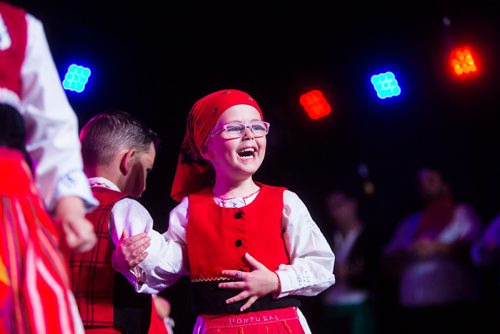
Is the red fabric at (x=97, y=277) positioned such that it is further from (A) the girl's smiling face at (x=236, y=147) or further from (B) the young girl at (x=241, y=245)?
(A) the girl's smiling face at (x=236, y=147)

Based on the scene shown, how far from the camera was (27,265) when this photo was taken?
1.29 metres

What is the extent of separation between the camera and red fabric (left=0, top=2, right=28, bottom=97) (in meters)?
1.45

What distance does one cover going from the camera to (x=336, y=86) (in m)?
5.61

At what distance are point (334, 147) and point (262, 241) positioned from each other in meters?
4.07

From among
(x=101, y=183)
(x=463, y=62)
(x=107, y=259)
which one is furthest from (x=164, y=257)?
(x=463, y=62)

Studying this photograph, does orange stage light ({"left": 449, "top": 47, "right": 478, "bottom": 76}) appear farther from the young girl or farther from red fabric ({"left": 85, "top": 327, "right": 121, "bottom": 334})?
red fabric ({"left": 85, "top": 327, "right": 121, "bottom": 334})

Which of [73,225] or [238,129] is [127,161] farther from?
[73,225]

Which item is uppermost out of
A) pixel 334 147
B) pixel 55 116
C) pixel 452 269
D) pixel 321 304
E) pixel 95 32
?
pixel 95 32

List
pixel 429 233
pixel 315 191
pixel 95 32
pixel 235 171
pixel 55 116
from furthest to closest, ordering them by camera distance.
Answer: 1. pixel 315 191
2. pixel 429 233
3. pixel 95 32
4. pixel 235 171
5. pixel 55 116

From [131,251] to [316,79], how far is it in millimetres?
3749

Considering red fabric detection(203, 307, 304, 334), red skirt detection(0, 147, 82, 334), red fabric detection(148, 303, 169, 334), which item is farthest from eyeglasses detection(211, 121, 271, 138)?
red skirt detection(0, 147, 82, 334)

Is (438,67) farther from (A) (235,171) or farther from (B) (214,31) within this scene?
(A) (235,171)

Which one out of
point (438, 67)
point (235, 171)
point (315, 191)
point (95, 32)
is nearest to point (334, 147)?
point (315, 191)

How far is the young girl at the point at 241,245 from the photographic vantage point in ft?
6.88
